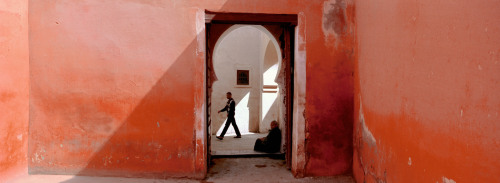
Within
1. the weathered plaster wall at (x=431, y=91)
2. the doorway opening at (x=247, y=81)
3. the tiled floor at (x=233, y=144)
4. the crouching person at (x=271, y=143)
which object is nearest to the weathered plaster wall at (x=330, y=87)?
the weathered plaster wall at (x=431, y=91)

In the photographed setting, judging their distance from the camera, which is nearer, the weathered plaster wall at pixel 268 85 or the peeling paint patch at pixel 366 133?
the peeling paint patch at pixel 366 133

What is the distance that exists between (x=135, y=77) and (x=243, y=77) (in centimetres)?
688

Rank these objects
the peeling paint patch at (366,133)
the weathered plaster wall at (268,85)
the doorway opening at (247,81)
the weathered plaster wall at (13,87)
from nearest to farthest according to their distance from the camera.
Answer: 1. the peeling paint patch at (366,133)
2. the weathered plaster wall at (13,87)
3. the weathered plaster wall at (268,85)
4. the doorway opening at (247,81)

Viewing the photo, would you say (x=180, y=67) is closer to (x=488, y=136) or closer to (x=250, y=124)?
(x=488, y=136)

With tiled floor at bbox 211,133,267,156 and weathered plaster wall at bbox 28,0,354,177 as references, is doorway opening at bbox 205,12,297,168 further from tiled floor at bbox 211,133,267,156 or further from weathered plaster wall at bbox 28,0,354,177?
weathered plaster wall at bbox 28,0,354,177

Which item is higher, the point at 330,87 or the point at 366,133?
the point at 330,87

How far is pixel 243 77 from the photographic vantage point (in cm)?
1146

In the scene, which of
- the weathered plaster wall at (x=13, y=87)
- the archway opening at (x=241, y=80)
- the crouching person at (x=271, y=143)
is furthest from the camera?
the archway opening at (x=241, y=80)

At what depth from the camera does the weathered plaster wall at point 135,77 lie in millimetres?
4688

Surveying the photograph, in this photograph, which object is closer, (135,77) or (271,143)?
(135,77)

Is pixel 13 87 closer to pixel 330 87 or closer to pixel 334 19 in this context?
pixel 330 87

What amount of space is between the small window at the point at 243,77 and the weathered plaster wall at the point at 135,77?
6653 mm

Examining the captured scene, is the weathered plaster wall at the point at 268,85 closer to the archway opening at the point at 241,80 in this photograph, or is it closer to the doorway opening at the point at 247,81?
the doorway opening at the point at 247,81

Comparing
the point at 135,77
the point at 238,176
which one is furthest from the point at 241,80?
the point at 135,77
